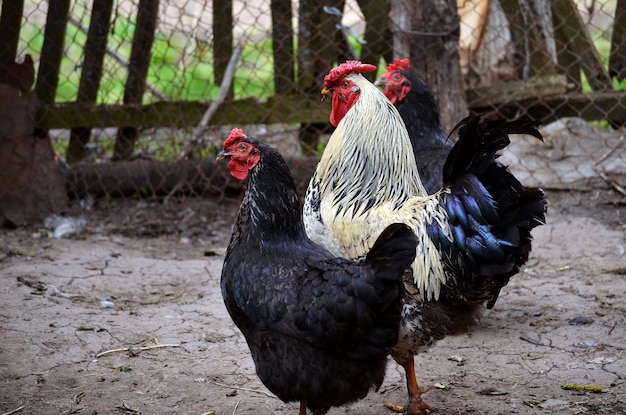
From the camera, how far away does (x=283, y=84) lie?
7133 millimetres

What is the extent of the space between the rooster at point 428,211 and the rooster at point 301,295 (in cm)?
47

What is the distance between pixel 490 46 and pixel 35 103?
15.3 feet

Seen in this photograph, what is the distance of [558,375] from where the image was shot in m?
4.25

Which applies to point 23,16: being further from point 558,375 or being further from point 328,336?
point 558,375

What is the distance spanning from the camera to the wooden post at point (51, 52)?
691 centimetres

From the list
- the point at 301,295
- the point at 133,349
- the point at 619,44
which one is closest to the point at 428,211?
the point at 301,295

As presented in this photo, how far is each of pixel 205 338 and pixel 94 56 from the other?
142 inches

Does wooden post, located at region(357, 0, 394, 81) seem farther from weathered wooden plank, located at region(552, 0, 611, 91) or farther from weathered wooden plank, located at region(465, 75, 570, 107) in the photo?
weathered wooden plank, located at region(552, 0, 611, 91)

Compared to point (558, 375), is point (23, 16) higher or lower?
higher

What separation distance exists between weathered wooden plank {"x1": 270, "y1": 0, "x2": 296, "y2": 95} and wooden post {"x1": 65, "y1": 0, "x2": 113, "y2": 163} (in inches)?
63.0

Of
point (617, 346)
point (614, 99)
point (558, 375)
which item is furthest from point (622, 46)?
point (558, 375)

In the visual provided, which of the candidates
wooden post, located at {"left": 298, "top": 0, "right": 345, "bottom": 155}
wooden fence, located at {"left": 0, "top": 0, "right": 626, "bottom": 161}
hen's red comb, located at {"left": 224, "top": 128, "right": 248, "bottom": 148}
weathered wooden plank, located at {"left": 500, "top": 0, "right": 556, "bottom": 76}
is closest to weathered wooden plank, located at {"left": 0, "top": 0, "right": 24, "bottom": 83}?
wooden fence, located at {"left": 0, "top": 0, "right": 626, "bottom": 161}

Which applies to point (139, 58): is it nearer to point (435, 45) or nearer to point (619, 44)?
point (435, 45)

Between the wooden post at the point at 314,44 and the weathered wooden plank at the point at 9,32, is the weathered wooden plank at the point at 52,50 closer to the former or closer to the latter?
the weathered wooden plank at the point at 9,32
